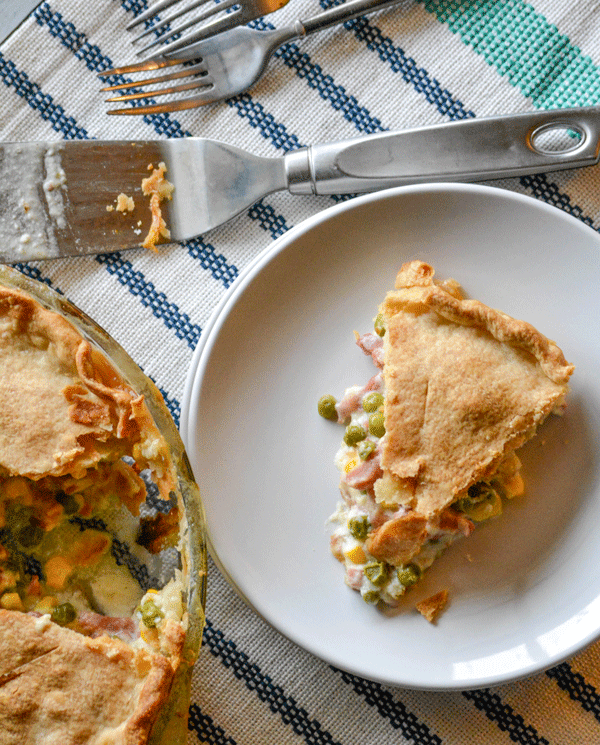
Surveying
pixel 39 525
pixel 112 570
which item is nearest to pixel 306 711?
pixel 112 570

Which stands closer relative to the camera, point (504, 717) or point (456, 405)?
point (456, 405)

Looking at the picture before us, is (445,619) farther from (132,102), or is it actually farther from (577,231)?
(132,102)

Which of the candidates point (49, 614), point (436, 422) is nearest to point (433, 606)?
point (436, 422)

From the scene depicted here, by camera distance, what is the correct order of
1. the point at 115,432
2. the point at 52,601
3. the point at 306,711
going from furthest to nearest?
the point at 306,711
the point at 52,601
the point at 115,432

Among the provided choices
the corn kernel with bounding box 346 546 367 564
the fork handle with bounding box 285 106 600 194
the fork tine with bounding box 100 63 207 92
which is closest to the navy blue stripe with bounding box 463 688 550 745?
the corn kernel with bounding box 346 546 367 564

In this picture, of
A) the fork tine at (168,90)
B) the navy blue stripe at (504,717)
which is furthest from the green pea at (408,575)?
the fork tine at (168,90)

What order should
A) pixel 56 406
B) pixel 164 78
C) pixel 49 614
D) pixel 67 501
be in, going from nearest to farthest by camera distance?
pixel 56 406 < pixel 49 614 < pixel 67 501 < pixel 164 78

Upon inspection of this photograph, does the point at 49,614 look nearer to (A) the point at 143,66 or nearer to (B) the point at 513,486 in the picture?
(B) the point at 513,486
